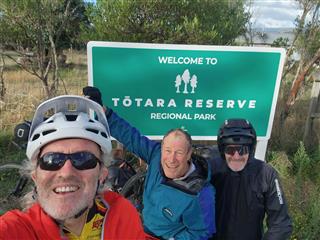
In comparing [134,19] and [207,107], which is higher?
[134,19]

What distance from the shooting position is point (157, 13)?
4973mm

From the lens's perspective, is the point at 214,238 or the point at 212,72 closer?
the point at 214,238

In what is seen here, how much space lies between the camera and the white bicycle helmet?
143 centimetres

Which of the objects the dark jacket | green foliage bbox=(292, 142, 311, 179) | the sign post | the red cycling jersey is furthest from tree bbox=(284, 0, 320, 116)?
the red cycling jersey

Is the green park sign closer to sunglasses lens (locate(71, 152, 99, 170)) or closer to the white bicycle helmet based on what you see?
the white bicycle helmet

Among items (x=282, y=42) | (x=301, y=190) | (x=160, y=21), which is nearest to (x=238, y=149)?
(x=301, y=190)

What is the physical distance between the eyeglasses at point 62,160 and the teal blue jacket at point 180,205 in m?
0.82

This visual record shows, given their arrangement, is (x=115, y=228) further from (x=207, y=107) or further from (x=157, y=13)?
(x=157, y=13)

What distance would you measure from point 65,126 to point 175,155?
95cm

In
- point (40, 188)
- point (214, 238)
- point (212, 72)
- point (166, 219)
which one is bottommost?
point (214, 238)

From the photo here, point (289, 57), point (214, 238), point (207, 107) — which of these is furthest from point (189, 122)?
point (289, 57)

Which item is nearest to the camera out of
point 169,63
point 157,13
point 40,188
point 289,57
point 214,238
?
point 40,188

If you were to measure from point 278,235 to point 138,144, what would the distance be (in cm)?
116

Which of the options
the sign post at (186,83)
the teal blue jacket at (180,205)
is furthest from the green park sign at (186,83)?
the teal blue jacket at (180,205)
